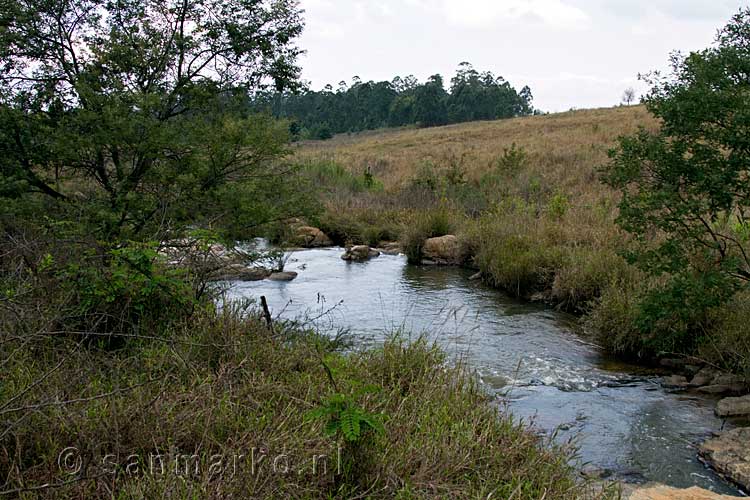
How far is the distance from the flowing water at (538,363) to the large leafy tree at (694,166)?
1.08 metres

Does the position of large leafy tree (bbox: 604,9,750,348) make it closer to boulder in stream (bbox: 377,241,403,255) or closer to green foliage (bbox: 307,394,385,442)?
Answer: green foliage (bbox: 307,394,385,442)

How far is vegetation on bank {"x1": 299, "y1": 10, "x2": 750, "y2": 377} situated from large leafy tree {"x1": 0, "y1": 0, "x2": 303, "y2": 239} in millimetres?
4720

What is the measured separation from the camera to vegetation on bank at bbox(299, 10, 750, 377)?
6719 mm

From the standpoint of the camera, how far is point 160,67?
8.47 metres

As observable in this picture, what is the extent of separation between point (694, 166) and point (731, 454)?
3105 mm

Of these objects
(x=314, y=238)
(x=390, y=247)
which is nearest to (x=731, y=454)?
(x=390, y=247)

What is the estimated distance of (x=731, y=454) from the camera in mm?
5125

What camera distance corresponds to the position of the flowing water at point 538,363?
5.44 meters

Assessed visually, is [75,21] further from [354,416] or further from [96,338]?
[354,416]

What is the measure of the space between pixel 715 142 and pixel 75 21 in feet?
25.9

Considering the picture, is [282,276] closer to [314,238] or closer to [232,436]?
[314,238]

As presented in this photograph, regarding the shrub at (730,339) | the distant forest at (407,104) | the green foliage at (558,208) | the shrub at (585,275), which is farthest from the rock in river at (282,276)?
the distant forest at (407,104)

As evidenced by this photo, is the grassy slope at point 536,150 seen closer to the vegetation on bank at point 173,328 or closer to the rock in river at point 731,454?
the vegetation on bank at point 173,328

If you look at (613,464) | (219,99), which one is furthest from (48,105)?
(613,464)
